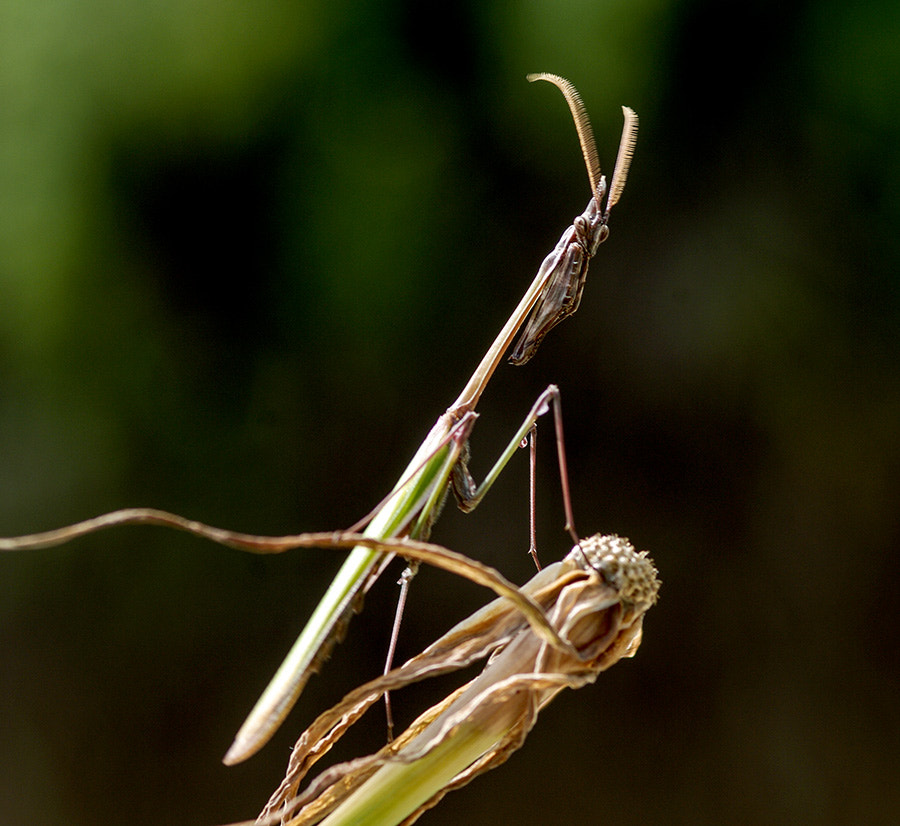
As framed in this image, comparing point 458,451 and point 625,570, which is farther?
point 458,451

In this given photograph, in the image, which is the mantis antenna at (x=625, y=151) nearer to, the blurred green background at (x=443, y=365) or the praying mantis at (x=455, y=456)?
the praying mantis at (x=455, y=456)

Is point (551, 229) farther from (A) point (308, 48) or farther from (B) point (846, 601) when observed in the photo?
(B) point (846, 601)

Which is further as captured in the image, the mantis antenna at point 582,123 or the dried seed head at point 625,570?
the mantis antenna at point 582,123

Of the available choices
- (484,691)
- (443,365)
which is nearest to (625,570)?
(484,691)

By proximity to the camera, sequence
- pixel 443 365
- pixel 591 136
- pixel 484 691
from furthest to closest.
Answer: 1. pixel 443 365
2. pixel 591 136
3. pixel 484 691

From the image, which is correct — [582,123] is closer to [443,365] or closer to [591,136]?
[591,136]

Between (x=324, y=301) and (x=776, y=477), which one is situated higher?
(x=324, y=301)

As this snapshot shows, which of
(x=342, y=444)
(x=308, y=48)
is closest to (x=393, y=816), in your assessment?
(x=342, y=444)

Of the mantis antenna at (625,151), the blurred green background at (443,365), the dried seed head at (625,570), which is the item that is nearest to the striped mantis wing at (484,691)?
the dried seed head at (625,570)
